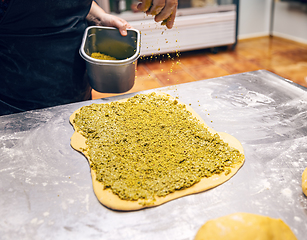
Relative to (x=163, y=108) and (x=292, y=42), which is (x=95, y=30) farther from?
(x=292, y=42)

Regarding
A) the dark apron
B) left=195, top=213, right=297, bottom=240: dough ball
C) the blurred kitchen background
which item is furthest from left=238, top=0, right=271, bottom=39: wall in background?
left=195, top=213, right=297, bottom=240: dough ball

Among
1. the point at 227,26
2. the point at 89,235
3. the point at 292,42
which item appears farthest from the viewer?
the point at 292,42

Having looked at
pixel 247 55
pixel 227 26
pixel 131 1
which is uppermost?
pixel 131 1

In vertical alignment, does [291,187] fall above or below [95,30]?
below

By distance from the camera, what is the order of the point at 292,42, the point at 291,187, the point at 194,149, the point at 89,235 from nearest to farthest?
1. the point at 89,235
2. the point at 291,187
3. the point at 194,149
4. the point at 292,42

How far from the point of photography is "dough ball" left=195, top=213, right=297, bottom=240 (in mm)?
595

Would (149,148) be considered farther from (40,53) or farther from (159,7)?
(40,53)

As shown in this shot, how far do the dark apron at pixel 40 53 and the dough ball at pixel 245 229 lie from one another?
3.09 feet

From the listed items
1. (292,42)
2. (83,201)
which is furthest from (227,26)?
(83,201)

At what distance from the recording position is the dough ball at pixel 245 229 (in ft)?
1.95

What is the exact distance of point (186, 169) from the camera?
822 mm

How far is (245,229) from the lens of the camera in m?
0.60

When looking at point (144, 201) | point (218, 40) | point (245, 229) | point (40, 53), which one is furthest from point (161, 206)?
point (218, 40)

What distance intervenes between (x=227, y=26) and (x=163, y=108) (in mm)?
2603
